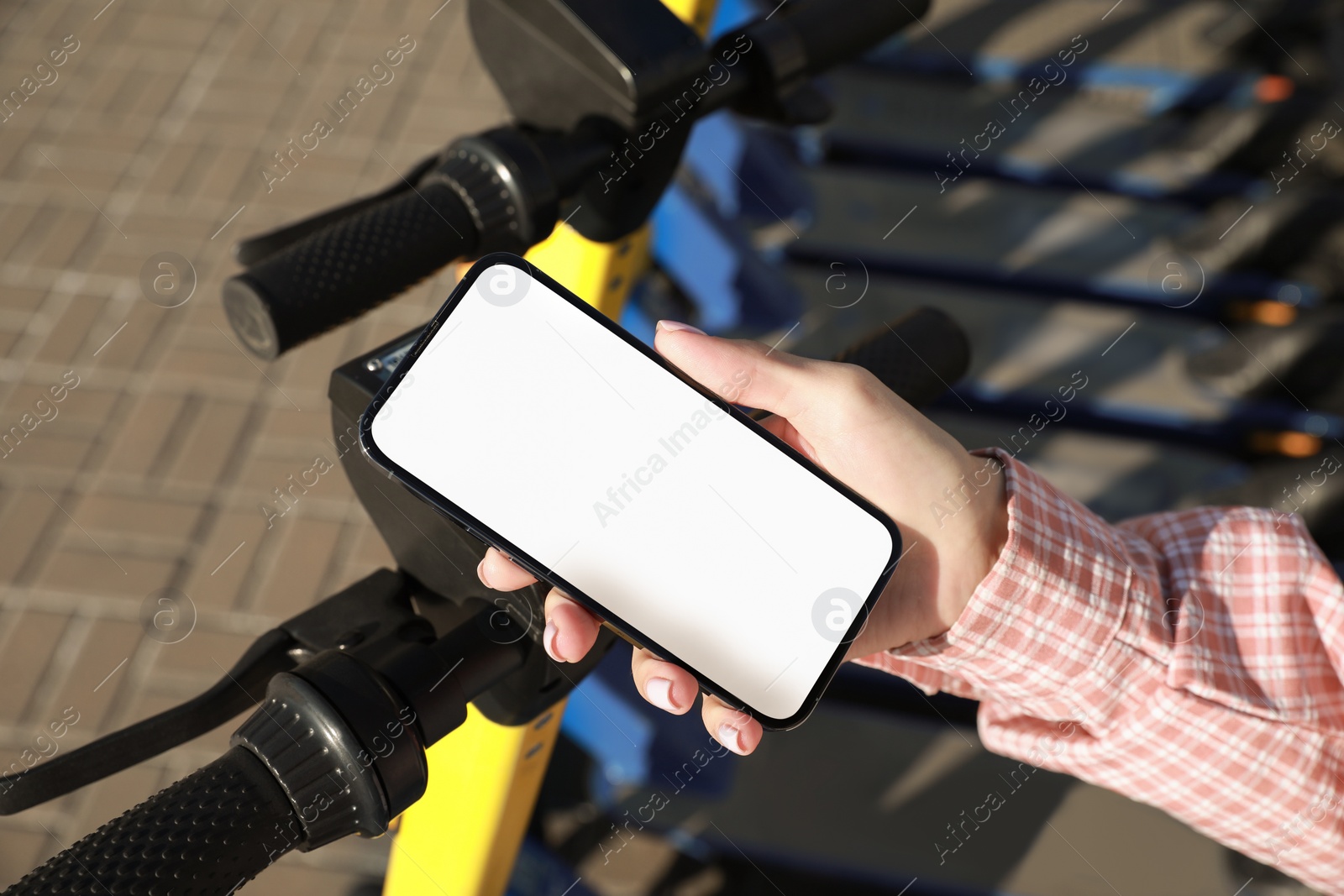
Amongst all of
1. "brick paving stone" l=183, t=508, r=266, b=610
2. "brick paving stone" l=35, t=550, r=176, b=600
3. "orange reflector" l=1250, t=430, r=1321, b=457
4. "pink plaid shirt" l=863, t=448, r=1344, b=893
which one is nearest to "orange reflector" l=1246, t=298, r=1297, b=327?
"orange reflector" l=1250, t=430, r=1321, b=457

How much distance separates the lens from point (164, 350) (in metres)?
2.30

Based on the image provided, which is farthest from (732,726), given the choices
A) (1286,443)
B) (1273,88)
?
(1273,88)

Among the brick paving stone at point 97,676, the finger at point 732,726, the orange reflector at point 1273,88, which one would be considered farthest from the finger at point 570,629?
the orange reflector at point 1273,88

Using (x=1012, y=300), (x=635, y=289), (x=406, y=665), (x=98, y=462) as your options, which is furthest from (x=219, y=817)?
(x=1012, y=300)

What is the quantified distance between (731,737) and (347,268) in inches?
18.6

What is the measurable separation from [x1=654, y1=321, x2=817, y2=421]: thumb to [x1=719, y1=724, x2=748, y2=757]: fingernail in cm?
27

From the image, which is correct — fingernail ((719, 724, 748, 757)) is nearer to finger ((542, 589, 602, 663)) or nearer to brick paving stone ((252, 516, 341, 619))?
finger ((542, 589, 602, 663))

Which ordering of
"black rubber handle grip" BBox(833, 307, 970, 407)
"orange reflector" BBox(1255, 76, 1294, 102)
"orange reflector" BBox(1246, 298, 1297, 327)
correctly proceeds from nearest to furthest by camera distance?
"black rubber handle grip" BBox(833, 307, 970, 407)
"orange reflector" BBox(1246, 298, 1297, 327)
"orange reflector" BBox(1255, 76, 1294, 102)

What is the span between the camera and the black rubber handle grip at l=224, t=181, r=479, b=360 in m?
0.73

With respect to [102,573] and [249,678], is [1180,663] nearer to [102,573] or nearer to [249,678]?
[249,678]

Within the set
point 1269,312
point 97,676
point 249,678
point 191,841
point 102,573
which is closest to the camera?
point 191,841

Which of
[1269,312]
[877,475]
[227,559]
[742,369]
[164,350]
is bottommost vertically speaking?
[227,559]

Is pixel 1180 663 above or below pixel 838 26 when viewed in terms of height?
below

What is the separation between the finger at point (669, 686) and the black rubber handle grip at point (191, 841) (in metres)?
0.28
